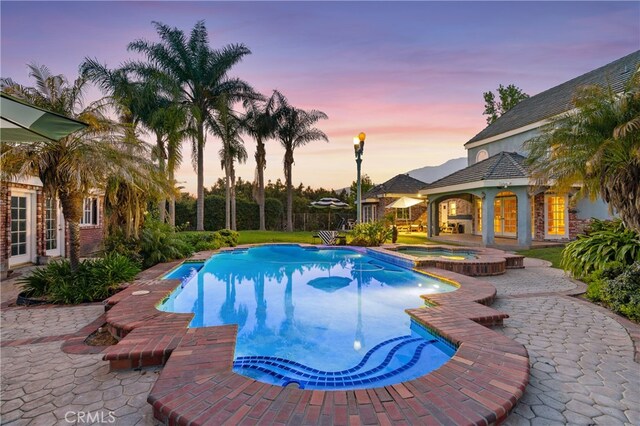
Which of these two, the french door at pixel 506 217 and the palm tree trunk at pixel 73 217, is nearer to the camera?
the palm tree trunk at pixel 73 217

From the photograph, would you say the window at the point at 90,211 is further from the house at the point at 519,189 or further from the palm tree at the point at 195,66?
the house at the point at 519,189

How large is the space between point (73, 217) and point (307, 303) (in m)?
5.65

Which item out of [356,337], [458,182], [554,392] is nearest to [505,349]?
[554,392]

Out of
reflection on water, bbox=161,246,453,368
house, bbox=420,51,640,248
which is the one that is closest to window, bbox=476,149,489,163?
house, bbox=420,51,640,248

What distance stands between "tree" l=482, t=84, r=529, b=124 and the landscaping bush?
33.5m

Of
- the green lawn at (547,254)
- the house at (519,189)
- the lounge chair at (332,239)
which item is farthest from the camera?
the lounge chair at (332,239)

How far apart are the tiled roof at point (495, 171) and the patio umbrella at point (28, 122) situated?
16743 millimetres


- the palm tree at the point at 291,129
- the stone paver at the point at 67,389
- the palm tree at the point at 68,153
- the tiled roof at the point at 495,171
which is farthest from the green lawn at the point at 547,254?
the palm tree at the point at 291,129

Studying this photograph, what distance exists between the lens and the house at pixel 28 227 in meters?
9.52

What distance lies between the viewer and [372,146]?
25.6 m

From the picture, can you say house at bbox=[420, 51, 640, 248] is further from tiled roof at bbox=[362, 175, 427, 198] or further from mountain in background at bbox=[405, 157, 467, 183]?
mountain in background at bbox=[405, 157, 467, 183]

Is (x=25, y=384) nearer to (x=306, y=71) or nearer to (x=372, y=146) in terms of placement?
(x=306, y=71)

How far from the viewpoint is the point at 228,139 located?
22.7m

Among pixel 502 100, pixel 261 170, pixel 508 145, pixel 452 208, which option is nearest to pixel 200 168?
pixel 261 170
